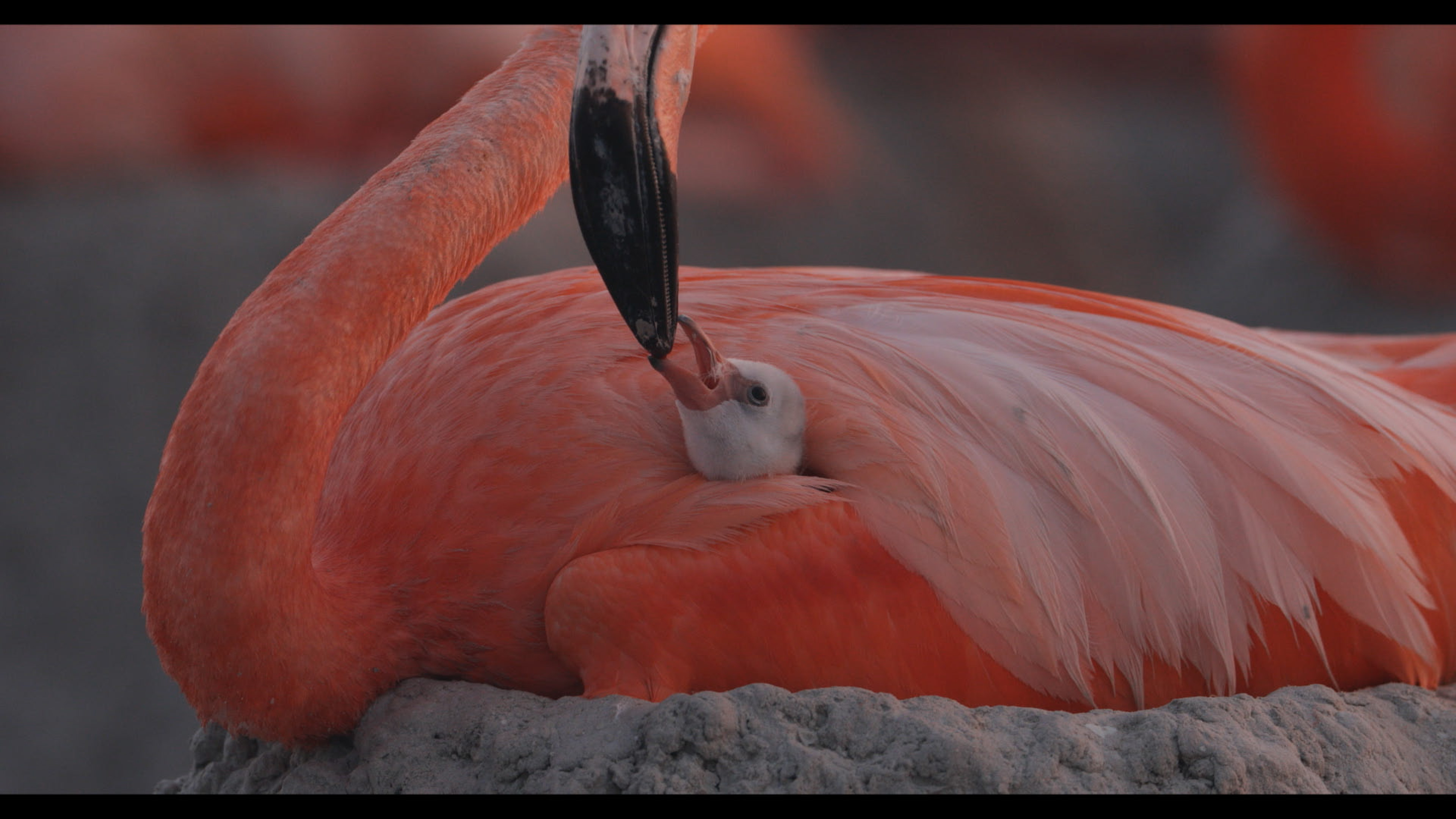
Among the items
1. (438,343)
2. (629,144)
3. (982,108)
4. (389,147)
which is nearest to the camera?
(629,144)

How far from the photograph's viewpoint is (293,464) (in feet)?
3.08

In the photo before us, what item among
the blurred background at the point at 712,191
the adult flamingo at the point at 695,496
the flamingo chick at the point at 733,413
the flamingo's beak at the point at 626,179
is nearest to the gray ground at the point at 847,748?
the adult flamingo at the point at 695,496

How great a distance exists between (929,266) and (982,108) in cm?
79

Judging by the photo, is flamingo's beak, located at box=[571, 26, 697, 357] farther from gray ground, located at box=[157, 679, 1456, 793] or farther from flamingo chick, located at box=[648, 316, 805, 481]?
gray ground, located at box=[157, 679, 1456, 793]

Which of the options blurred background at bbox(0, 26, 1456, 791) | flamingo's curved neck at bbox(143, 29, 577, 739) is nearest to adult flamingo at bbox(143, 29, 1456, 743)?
flamingo's curved neck at bbox(143, 29, 577, 739)

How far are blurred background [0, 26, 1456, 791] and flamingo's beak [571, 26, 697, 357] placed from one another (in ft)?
7.13

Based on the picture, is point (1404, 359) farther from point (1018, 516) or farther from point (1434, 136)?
point (1434, 136)

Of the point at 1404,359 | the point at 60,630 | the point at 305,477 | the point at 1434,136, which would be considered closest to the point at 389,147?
the point at 60,630

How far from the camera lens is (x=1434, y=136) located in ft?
11.6

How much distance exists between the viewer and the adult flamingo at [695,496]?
0.94m

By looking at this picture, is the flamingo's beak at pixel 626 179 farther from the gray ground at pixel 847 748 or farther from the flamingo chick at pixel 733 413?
the gray ground at pixel 847 748

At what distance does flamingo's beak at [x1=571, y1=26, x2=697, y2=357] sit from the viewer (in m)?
0.89

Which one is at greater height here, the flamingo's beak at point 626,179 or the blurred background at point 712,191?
the flamingo's beak at point 626,179

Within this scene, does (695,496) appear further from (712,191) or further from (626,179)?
(712,191)
